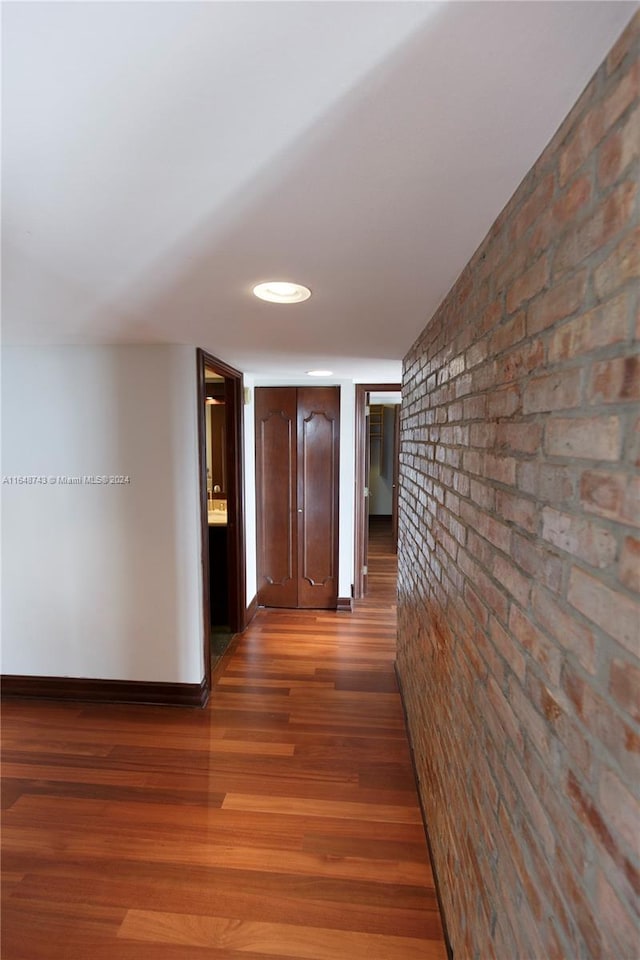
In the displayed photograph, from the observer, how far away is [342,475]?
12.8 feet

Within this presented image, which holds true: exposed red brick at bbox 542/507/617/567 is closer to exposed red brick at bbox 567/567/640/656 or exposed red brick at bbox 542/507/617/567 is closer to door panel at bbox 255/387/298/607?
exposed red brick at bbox 567/567/640/656

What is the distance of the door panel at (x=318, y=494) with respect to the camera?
388 centimetres

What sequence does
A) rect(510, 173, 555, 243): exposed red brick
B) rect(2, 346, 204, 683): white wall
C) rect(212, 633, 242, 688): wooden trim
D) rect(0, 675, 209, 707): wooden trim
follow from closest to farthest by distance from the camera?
rect(510, 173, 555, 243): exposed red brick → rect(2, 346, 204, 683): white wall → rect(0, 675, 209, 707): wooden trim → rect(212, 633, 242, 688): wooden trim

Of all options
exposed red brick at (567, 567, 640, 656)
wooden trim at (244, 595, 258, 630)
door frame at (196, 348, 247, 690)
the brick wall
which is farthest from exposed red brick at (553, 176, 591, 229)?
wooden trim at (244, 595, 258, 630)

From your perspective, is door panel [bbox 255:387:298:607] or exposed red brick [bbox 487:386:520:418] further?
door panel [bbox 255:387:298:607]

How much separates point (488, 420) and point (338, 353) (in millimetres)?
1718

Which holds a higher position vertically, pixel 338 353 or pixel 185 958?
pixel 338 353

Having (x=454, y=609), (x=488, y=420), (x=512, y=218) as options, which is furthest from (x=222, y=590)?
(x=512, y=218)

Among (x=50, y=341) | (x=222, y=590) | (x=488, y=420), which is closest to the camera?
(x=488, y=420)

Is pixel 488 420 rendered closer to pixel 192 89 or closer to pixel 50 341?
pixel 192 89

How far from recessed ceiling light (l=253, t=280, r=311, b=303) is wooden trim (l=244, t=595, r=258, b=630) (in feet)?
9.16

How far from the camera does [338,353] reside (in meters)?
2.59

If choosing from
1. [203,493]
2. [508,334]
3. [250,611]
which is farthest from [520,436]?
[250,611]

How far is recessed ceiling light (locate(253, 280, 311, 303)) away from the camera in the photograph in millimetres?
1416
